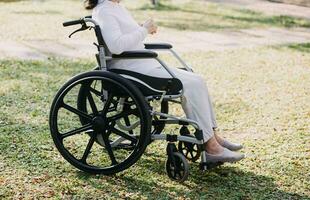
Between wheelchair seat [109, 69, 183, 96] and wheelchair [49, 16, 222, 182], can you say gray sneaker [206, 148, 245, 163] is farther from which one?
wheelchair seat [109, 69, 183, 96]

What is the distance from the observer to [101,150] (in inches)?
170

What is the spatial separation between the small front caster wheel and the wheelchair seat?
0.40 metres

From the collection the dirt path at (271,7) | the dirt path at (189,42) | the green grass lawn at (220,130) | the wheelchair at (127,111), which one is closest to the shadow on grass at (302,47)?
the green grass lawn at (220,130)

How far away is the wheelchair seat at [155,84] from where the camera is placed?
363 cm

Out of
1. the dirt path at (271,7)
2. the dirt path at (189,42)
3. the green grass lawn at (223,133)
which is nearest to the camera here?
the green grass lawn at (223,133)

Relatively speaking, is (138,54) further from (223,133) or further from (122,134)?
(223,133)

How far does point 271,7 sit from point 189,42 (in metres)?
3.68

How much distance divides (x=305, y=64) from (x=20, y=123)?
3.83 m

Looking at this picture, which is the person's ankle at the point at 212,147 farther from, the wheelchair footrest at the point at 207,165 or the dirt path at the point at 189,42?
the dirt path at the point at 189,42

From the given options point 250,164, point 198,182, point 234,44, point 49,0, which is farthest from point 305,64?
point 49,0

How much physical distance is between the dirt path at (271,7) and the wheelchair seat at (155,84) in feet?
25.1

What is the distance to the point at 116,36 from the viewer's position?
3.59m

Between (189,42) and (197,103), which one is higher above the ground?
(197,103)

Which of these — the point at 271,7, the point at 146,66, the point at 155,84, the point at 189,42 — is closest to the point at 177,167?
the point at 155,84
